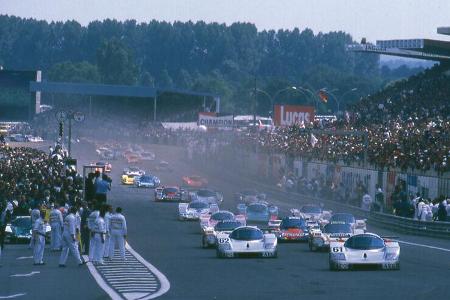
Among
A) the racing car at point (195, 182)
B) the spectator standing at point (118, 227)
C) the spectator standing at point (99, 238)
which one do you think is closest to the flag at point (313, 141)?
the racing car at point (195, 182)

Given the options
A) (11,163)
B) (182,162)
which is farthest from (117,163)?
(11,163)

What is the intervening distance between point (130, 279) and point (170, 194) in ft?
166

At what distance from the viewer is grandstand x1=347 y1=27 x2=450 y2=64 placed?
8250 centimetres

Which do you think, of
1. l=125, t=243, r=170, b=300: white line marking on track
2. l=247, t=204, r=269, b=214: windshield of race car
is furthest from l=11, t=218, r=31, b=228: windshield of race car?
l=247, t=204, r=269, b=214: windshield of race car

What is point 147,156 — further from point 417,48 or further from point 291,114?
point 417,48

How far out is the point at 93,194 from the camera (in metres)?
43.9

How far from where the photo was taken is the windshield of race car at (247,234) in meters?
38.7

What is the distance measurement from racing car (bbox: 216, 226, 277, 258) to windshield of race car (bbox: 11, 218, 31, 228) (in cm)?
999

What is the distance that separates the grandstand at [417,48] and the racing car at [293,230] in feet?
124

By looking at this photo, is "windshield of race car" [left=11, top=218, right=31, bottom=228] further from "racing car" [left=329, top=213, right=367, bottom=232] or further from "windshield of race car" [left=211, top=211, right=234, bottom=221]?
"racing car" [left=329, top=213, right=367, bottom=232]

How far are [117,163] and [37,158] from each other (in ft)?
145

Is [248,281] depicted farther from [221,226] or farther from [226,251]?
[221,226]

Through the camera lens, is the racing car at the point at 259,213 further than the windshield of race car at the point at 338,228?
Yes

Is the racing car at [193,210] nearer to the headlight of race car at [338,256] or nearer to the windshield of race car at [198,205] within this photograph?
the windshield of race car at [198,205]
